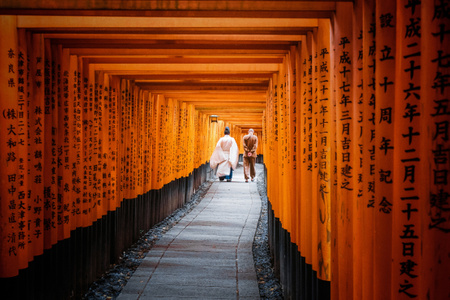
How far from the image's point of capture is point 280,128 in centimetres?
584

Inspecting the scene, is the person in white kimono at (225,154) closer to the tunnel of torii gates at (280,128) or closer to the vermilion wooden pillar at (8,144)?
the tunnel of torii gates at (280,128)

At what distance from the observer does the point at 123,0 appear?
303cm

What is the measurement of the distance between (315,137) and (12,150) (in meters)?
2.61

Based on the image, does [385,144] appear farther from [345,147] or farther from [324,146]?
[324,146]

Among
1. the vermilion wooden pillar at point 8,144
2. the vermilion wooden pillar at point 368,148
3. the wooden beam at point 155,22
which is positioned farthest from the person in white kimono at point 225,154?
the vermilion wooden pillar at point 368,148

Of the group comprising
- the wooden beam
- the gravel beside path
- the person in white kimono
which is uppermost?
the wooden beam

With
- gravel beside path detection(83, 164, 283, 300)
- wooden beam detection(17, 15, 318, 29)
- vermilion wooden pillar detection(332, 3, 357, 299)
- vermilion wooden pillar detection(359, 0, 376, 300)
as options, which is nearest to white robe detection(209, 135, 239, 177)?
gravel beside path detection(83, 164, 283, 300)

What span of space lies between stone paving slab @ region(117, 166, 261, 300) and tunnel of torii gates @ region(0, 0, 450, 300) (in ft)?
2.01

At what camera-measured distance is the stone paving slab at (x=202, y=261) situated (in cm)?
566

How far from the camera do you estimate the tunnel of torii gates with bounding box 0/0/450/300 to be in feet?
5.94

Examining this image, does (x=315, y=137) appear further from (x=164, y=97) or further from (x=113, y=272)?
(x=164, y=97)

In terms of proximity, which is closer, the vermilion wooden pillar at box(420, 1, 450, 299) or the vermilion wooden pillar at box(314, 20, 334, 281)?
the vermilion wooden pillar at box(420, 1, 450, 299)

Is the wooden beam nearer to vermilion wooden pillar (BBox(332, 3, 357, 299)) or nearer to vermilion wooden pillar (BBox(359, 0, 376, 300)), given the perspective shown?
vermilion wooden pillar (BBox(332, 3, 357, 299))

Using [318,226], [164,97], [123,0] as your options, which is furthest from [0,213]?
[164,97]
